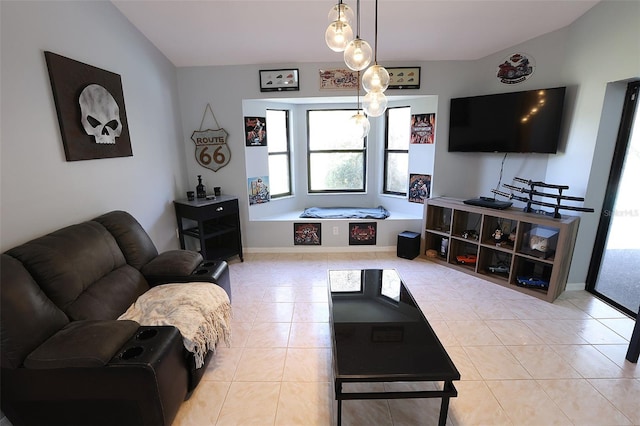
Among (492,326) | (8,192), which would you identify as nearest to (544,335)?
(492,326)

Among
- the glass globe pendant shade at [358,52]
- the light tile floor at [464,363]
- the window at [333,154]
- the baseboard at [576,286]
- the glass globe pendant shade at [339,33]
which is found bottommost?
the light tile floor at [464,363]

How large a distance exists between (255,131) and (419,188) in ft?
7.77

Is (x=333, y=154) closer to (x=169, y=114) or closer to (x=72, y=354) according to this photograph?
(x=169, y=114)

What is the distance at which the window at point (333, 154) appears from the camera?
459 centimetres

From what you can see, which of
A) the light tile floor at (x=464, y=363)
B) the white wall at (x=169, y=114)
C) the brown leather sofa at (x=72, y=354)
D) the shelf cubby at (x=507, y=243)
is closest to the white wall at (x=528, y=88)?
the white wall at (x=169, y=114)

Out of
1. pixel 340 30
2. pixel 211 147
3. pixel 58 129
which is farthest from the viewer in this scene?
pixel 211 147

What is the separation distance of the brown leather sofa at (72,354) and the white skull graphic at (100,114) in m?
0.90

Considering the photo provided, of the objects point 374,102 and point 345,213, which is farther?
point 345,213

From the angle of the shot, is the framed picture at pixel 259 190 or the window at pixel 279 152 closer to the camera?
the framed picture at pixel 259 190

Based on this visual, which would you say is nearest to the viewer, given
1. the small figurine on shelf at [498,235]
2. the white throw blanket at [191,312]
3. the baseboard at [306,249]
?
the white throw blanket at [191,312]

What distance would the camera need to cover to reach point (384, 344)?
1687 mm

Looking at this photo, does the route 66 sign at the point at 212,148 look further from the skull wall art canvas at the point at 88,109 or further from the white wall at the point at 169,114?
the skull wall art canvas at the point at 88,109

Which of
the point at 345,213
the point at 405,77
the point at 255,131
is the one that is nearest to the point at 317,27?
the point at 405,77

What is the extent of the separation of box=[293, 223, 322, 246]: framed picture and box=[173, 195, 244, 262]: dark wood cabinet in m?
0.77
